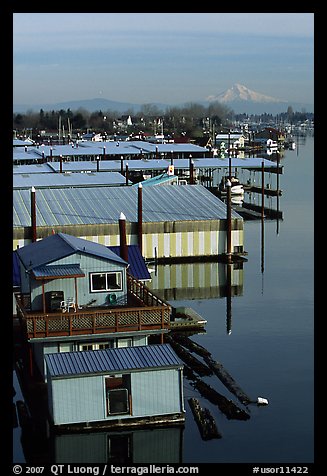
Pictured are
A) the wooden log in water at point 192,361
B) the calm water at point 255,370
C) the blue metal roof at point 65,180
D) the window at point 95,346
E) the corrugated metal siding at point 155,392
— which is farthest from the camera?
Result: the blue metal roof at point 65,180

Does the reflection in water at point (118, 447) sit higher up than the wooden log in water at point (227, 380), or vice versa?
the wooden log in water at point (227, 380)

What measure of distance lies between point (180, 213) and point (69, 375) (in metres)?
13.8

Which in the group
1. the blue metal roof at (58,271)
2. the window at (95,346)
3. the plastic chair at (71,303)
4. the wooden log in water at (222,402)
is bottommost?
the wooden log in water at (222,402)

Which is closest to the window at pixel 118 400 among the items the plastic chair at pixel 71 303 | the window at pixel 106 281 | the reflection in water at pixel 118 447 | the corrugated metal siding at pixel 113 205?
the reflection in water at pixel 118 447

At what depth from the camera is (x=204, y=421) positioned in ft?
35.1

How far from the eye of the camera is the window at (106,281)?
12.4 m

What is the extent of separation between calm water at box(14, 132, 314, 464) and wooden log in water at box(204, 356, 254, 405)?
0.10m

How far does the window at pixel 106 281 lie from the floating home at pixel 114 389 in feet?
6.40

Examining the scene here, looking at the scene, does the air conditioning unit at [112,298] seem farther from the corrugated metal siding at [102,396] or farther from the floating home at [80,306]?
the corrugated metal siding at [102,396]

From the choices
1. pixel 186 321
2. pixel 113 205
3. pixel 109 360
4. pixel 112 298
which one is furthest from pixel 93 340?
pixel 113 205

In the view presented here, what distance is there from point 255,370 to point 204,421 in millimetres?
2789

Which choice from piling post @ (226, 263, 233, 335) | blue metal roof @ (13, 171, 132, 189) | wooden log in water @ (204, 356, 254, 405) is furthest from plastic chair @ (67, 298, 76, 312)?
blue metal roof @ (13, 171, 132, 189)

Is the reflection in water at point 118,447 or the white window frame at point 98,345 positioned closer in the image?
the reflection in water at point 118,447

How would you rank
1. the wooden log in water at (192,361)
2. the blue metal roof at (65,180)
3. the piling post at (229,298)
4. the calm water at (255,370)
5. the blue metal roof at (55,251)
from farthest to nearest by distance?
the blue metal roof at (65,180)
the piling post at (229,298)
the wooden log in water at (192,361)
the blue metal roof at (55,251)
the calm water at (255,370)
